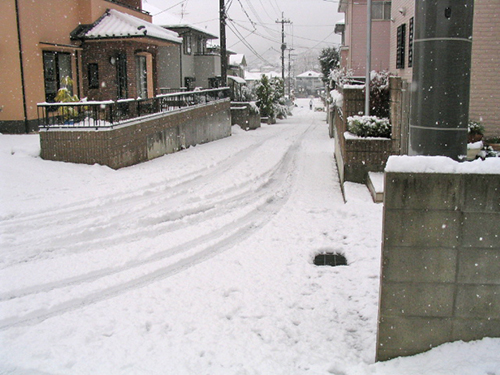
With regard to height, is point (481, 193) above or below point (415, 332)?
above

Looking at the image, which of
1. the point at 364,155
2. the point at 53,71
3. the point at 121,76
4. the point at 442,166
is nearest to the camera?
the point at 442,166

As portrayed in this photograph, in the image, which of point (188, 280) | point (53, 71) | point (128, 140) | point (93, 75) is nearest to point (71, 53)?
point (93, 75)

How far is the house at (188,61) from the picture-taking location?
33562mm

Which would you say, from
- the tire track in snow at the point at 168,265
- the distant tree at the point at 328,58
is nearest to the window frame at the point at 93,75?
the tire track in snow at the point at 168,265

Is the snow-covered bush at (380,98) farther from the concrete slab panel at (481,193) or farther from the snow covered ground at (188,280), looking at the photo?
the concrete slab panel at (481,193)

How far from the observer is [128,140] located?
13.2 m

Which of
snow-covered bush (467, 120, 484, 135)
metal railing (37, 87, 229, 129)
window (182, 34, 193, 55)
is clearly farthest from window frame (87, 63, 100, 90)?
window (182, 34, 193, 55)

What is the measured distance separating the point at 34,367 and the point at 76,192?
6268 millimetres

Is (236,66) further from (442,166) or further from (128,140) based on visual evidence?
(442,166)

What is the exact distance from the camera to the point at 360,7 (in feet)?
84.6

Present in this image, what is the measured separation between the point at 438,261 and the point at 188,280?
3117 mm

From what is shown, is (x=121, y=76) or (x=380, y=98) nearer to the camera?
(x=380, y=98)

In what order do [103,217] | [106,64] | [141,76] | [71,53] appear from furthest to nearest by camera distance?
1. [141,76]
2. [106,64]
3. [71,53]
4. [103,217]

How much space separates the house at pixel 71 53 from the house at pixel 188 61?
33.5 ft
